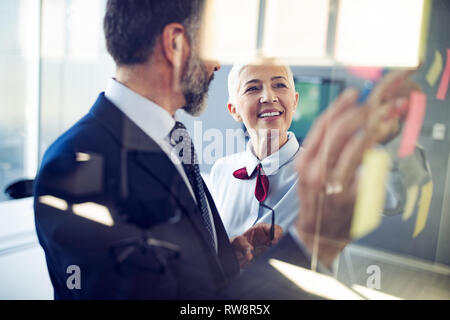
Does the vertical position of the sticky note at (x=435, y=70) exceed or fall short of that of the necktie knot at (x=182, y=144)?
it exceeds it

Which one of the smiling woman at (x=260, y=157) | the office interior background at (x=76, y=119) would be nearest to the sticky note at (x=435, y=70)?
the office interior background at (x=76, y=119)

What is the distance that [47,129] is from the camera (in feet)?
4.59

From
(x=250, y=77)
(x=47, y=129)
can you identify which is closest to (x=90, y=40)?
(x=47, y=129)

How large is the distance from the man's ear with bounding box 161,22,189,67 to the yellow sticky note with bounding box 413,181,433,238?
3.09 feet

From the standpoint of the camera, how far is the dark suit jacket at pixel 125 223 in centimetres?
122

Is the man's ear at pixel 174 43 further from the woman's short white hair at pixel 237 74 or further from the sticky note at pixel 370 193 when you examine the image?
the sticky note at pixel 370 193

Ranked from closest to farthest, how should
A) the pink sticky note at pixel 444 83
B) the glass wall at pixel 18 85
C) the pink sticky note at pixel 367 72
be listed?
the pink sticky note at pixel 367 72, the pink sticky note at pixel 444 83, the glass wall at pixel 18 85

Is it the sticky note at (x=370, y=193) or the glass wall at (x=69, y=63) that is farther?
the glass wall at (x=69, y=63)

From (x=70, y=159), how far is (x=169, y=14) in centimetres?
58

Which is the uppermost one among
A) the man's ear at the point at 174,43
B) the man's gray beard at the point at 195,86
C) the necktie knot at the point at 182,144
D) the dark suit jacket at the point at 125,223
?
the man's ear at the point at 174,43

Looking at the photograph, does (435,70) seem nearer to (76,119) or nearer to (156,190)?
(156,190)

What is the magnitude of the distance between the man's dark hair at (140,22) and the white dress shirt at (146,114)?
11 cm

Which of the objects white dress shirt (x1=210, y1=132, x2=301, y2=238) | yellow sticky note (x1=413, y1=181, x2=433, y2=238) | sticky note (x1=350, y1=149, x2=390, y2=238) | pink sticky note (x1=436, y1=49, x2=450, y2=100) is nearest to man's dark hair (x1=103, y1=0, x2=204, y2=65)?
white dress shirt (x1=210, y1=132, x2=301, y2=238)

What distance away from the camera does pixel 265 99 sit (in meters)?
1.31
